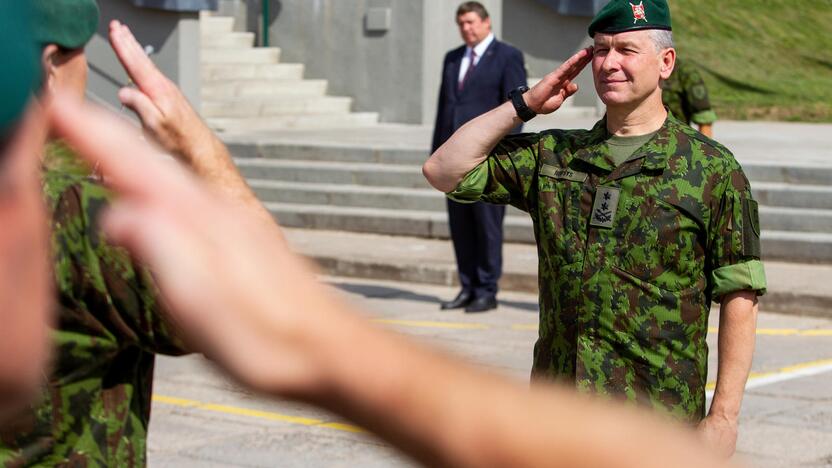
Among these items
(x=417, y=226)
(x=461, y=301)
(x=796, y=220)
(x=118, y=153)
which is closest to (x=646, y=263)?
(x=118, y=153)

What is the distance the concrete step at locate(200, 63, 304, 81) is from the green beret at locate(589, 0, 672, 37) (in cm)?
1586

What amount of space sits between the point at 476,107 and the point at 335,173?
17.2 feet

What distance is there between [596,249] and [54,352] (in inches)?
78.1

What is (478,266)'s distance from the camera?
10.8 meters

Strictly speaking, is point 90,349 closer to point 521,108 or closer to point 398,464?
point 521,108

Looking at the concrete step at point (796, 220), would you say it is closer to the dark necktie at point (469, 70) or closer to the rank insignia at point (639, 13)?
the dark necktie at point (469, 70)

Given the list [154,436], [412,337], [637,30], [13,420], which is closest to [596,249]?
[637,30]

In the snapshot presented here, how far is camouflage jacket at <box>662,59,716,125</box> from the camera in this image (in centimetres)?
1012

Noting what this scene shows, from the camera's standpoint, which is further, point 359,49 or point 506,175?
point 359,49

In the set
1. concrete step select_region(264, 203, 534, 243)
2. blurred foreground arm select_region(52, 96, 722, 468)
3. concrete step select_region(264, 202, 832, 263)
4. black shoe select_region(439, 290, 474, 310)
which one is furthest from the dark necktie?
blurred foreground arm select_region(52, 96, 722, 468)

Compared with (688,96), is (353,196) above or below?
below

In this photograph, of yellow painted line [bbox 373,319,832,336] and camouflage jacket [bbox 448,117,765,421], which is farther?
yellow painted line [bbox 373,319,832,336]

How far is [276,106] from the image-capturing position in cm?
1978

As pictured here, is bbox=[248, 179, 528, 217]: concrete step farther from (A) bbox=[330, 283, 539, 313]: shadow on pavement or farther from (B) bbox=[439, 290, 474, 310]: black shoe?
(B) bbox=[439, 290, 474, 310]: black shoe
